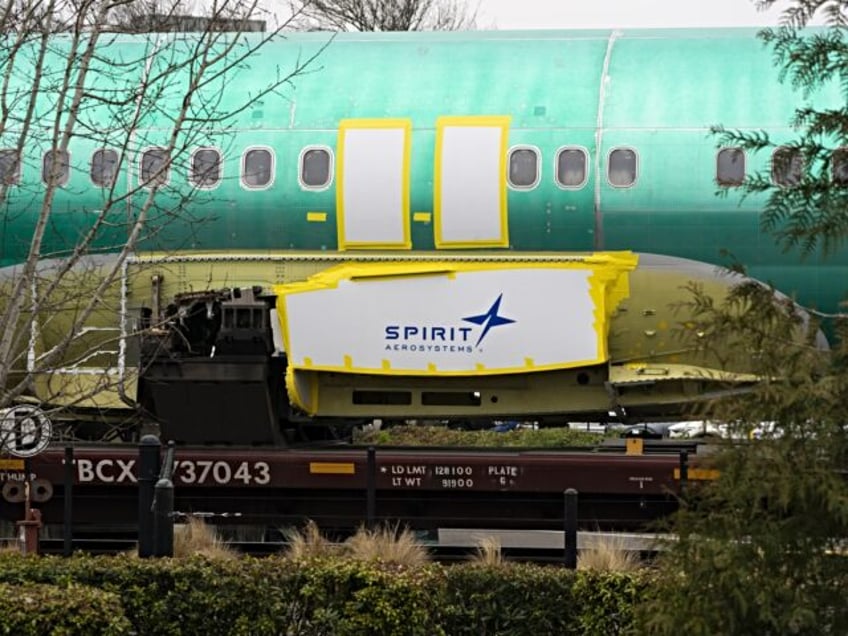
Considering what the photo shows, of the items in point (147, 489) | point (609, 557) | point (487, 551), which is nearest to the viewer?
point (147, 489)

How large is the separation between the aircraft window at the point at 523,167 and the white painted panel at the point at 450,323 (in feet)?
2.72

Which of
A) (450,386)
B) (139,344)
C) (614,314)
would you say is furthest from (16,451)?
(614,314)

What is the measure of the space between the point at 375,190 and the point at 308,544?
132 inches

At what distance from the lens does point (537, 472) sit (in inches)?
603

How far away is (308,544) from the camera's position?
1438cm

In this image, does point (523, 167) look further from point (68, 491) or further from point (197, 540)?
point (68, 491)

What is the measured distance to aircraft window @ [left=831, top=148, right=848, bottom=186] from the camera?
7.45m

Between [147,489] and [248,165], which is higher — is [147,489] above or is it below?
below

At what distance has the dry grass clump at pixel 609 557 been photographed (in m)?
12.6

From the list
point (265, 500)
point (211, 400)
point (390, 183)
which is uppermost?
point (390, 183)

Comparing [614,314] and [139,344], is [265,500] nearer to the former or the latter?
[139,344]

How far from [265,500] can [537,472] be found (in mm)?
2650

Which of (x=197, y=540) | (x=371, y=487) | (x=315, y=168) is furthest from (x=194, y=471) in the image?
(x=315, y=168)

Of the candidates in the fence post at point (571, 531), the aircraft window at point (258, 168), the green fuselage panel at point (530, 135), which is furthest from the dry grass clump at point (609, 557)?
the aircraft window at point (258, 168)
